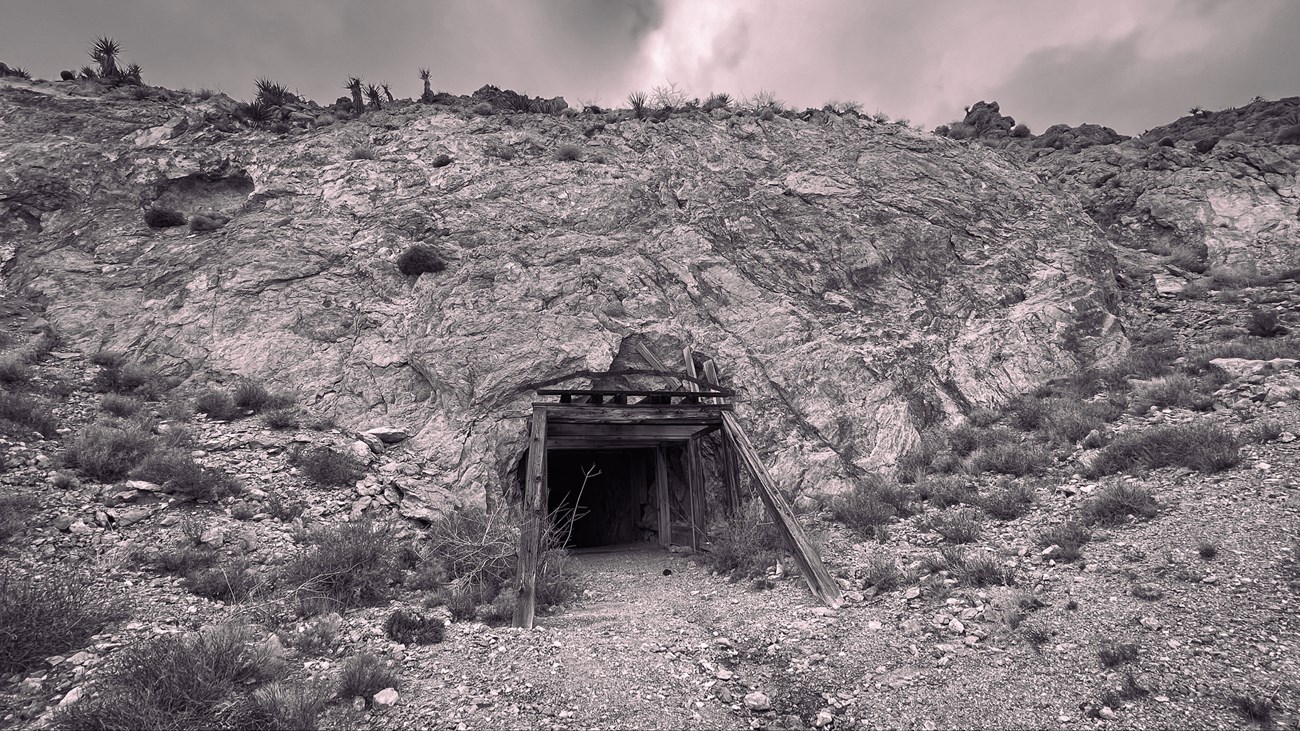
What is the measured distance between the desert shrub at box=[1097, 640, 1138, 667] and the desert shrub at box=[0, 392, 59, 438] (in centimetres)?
1428

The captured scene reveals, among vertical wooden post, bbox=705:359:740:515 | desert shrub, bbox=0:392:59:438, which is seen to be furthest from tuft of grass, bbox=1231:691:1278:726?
desert shrub, bbox=0:392:59:438

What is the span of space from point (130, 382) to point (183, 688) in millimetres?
9845

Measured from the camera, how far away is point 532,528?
8258mm

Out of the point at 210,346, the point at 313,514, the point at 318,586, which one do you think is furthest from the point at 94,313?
the point at 318,586

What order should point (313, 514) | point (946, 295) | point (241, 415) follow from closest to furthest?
point (313, 514) < point (241, 415) < point (946, 295)

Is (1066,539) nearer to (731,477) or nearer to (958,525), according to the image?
(958,525)

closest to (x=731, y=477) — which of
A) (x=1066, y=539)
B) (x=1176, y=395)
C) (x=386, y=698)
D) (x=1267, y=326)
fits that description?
(x=1066, y=539)

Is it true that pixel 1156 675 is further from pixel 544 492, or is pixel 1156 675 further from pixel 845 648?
pixel 544 492

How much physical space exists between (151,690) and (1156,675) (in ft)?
26.0

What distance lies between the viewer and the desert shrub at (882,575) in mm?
7484

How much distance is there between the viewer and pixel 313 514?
9.30m

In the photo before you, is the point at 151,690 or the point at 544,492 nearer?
the point at 151,690

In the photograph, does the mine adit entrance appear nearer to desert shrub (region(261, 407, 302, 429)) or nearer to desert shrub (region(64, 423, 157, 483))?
desert shrub (region(261, 407, 302, 429))

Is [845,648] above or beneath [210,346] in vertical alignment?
beneath
